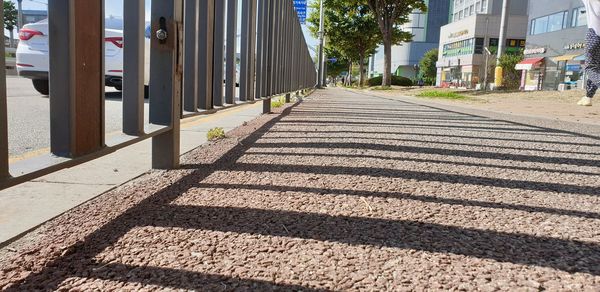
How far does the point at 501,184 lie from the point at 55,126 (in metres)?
2.67

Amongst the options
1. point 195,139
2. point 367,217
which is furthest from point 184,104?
point 367,217

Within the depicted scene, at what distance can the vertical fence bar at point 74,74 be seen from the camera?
6.95 ft

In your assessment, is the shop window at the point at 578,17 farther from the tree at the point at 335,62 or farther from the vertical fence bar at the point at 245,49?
the vertical fence bar at the point at 245,49

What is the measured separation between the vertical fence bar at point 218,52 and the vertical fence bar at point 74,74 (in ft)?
7.52

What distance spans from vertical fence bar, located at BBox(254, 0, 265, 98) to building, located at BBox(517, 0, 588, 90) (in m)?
37.6

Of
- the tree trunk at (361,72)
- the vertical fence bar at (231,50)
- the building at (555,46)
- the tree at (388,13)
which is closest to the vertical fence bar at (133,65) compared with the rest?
the vertical fence bar at (231,50)

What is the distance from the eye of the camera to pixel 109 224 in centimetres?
233

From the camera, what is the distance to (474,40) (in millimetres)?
72875

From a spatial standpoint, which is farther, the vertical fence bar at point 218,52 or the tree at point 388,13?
the tree at point 388,13

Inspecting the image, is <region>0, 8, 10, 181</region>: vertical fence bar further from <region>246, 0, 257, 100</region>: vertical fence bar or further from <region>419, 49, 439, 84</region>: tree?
<region>419, 49, 439, 84</region>: tree

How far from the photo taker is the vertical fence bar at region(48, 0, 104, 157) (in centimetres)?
212

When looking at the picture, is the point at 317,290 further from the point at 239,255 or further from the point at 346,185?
the point at 346,185

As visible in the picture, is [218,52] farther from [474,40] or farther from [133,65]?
[474,40]

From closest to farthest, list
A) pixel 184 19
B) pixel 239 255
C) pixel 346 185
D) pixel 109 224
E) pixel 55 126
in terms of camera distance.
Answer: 1. pixel 239 255
2. pixel 55 126
3. pixel 109 224
4. pixel 346 185
5. pixel 184 19
